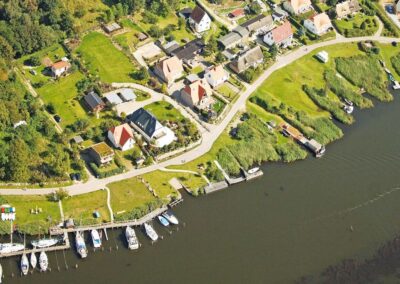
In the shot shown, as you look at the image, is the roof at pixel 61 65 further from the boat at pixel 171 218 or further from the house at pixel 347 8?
the house at pixel 347 8

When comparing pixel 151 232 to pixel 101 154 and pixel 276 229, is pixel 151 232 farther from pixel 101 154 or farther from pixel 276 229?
pixel 276 229

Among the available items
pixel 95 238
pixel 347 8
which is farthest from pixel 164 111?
pixel 347 8

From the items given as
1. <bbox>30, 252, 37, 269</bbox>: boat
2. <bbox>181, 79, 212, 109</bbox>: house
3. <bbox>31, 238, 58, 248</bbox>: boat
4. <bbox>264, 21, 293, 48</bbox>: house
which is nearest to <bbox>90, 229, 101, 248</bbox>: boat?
<bbox>31, 238, 58, 248</bbox>: boat

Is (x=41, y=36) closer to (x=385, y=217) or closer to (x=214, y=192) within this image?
(x=214, y=192)

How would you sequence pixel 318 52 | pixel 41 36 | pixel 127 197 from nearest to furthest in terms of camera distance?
pixel 127 197
pixel 41 36
pixel 318 52

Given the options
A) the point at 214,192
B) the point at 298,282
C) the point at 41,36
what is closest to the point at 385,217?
the point at 298,282

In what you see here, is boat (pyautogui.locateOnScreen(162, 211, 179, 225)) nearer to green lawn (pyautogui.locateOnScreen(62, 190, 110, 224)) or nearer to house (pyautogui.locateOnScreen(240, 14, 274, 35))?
green lawn (pyautogui.locateOnScreen(62, 190, 110, 224))

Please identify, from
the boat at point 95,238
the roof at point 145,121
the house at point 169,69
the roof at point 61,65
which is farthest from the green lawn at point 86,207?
the roof at point 61,65
